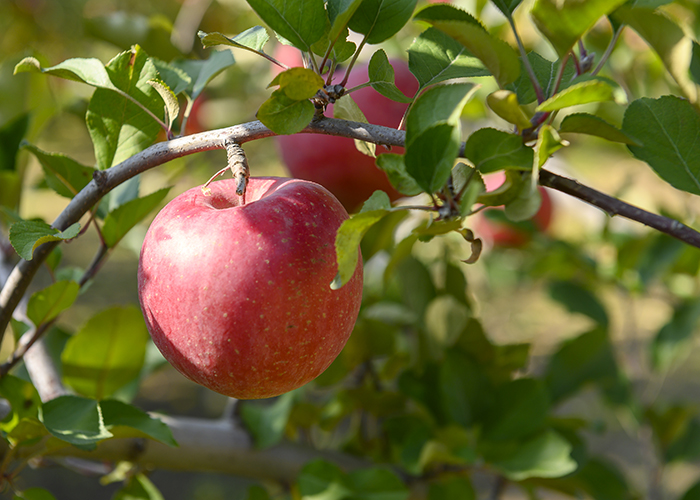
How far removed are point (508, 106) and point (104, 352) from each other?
39 cm

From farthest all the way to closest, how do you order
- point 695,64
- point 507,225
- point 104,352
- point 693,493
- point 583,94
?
point 507,225
point 693,493
point 104,352
point 695,64
point 583,94

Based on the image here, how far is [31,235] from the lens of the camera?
316 mm

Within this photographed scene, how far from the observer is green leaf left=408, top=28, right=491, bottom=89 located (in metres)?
0.35

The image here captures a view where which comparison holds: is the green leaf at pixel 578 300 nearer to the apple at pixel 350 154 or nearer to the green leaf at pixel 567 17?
the apple at pixel 350 154

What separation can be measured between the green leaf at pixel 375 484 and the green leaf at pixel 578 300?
1.50 feet

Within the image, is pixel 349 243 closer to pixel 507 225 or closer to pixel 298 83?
pixel 298 83

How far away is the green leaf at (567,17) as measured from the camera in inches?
10.8

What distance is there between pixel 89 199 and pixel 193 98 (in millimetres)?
108

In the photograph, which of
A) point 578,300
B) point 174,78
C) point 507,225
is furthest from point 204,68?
point 578,300

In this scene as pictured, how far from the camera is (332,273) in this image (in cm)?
32

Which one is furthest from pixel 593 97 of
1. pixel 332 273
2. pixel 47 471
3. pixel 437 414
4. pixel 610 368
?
pixel 47 471

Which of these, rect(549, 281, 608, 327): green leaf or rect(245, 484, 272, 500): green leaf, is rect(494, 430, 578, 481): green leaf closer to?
rect(245, 484, 272, 500): green leaf

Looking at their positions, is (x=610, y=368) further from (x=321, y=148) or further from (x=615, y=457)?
(x=615, y=457)

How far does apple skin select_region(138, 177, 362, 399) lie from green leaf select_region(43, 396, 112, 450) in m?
0.10
